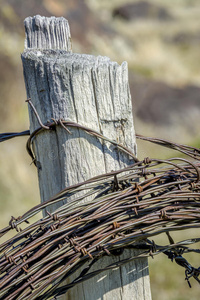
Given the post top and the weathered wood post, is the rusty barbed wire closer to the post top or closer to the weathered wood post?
the weathered wood post

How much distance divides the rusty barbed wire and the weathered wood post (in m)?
A: 0.04

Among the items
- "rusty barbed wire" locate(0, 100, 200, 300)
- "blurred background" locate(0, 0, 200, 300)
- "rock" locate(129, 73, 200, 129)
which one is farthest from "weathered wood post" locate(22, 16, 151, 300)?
"rock" locate(129, 73, 200, 129)

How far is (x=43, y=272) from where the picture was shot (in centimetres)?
139

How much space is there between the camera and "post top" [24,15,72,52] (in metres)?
1.70

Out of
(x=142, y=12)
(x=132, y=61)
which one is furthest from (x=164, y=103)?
(x=142, y=12)

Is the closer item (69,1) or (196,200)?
(196,200)

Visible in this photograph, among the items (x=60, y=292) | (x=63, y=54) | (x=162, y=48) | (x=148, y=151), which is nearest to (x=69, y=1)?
(x=162, y=48)

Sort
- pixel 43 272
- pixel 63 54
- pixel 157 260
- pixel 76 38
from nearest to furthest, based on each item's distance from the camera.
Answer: pixel 43 272
pixel 63 54
pixel 157 260
pixel 76 38

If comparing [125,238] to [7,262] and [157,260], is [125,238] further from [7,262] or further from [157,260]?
[157,260]

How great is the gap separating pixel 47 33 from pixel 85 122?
450mm

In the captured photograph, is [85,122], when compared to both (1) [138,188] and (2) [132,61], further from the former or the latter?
(2) [132,61]

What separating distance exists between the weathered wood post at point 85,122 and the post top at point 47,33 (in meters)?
0.10

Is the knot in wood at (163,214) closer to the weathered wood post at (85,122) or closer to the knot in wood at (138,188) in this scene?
the knot in wood at (138,188)

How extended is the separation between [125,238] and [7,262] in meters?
0.42
